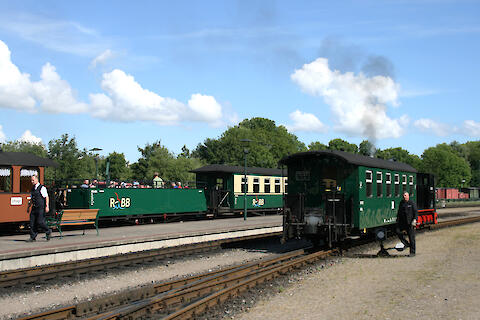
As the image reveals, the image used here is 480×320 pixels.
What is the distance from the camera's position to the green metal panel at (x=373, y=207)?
48.7 ft

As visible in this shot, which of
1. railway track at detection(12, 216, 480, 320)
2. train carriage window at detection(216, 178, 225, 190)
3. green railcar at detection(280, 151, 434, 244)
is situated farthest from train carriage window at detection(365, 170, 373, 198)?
train carriage window at detection(216, 178, 225, 190)

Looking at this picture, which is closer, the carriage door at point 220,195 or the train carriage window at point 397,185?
the train carriage window at point 397,185

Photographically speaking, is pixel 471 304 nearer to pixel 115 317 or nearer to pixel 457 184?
pixel 115 317

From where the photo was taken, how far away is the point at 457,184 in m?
93.4

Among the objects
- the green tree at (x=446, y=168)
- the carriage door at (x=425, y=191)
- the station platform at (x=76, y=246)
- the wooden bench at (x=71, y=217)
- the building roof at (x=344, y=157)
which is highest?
the green tree at (x=446, y=168)

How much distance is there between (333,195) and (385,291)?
5.51 m

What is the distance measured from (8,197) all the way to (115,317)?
37.7 feet

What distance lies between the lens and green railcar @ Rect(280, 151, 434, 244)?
48.5 feet

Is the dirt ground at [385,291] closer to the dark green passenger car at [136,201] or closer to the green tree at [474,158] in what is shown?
the dark green passenger car at [136,201]

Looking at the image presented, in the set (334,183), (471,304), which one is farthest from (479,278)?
(334,183)

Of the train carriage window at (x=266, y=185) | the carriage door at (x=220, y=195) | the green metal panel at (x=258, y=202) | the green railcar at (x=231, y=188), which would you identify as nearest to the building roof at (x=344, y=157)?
the green railcar at (x=231, y=188)

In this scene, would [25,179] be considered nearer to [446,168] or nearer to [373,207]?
[373,207]

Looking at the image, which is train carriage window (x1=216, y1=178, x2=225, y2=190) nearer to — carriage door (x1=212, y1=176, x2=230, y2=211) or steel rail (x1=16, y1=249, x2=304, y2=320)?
carriage door (x1=212, y1=176, x2=230, y2=211)

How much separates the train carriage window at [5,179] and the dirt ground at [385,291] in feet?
37.5
